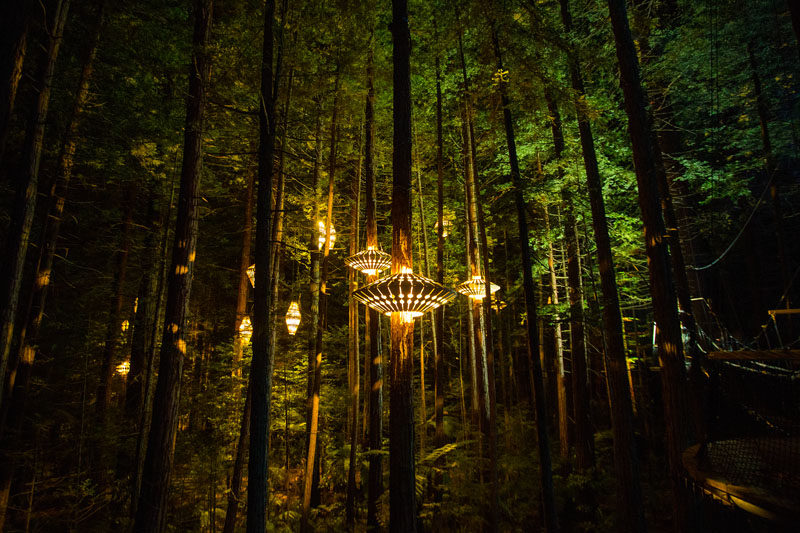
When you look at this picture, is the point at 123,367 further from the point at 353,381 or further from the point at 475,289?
the point at 475,289

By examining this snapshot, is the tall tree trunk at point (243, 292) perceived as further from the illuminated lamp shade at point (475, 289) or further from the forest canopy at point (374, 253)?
the illuminated lamp shade at point (475, 289)

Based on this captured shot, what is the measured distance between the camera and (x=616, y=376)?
6293 millimetres

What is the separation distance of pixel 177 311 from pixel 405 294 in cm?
358

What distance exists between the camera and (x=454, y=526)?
24.6 ft

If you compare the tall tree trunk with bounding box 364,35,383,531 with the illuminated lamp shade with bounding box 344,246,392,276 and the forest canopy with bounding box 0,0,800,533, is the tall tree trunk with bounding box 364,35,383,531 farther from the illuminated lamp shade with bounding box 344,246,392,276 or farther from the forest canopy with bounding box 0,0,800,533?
the illuminated lamp shade with bounding box 344,246,392,276

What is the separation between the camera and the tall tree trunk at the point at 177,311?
436 centimetres

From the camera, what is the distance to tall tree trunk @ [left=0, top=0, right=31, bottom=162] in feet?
12.0

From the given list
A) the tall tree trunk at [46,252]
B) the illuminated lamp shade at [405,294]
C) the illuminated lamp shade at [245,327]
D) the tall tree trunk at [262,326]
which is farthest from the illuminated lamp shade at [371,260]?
→ the tall tree trunk at [46,252]

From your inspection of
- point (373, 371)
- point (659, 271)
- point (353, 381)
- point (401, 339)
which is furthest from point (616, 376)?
point (353, 381)

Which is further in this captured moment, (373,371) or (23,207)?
(373,371)

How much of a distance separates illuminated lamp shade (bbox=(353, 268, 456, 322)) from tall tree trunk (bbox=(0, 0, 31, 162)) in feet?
14.8

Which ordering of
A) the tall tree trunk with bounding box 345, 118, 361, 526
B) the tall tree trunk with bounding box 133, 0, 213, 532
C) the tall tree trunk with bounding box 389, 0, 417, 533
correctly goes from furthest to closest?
the tall tree trunk with bounding box 345, 118, 361, 526, the tall tree trunk with bounding box 133, 0, 213, 532, the tall tree trunk with bounding box 389, 0, 417, 533

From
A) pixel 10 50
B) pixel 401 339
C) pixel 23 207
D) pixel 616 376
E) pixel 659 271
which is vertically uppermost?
pixel 10 50

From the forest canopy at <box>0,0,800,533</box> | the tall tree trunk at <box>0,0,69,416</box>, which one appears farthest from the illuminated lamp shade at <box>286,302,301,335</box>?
the tall tree trunk at <box>0,0,69,416</box>
